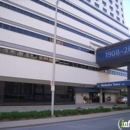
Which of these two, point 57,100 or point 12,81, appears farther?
point 57,100

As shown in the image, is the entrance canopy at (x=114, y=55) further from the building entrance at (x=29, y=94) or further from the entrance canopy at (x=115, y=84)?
the building entrance at (x=29, y=94)

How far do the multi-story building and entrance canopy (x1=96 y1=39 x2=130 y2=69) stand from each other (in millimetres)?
1412

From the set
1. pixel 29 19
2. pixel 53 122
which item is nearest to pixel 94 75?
pixel 29 19

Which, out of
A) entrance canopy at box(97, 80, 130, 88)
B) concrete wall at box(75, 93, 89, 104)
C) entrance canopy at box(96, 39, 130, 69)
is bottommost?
concrete wall at box(75, 93, 89, 104)

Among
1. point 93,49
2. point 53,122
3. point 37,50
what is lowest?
point 53,122

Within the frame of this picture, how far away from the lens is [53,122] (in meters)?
11.7

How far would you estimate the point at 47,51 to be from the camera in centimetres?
2681

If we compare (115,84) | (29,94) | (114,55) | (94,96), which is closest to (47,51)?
(29,94)

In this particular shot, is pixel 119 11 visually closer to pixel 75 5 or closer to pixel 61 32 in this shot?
pixel 75 5

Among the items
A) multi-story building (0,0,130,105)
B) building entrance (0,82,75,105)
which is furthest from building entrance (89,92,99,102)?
building entrance (0,82,75,105)

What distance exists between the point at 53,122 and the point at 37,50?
15.4 meters

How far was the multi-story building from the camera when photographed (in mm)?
22703

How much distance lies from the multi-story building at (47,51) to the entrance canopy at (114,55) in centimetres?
141

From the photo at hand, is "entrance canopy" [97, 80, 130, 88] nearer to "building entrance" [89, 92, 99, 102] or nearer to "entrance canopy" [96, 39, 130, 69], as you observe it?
"building entrance" [89, 92, 99, 102]
